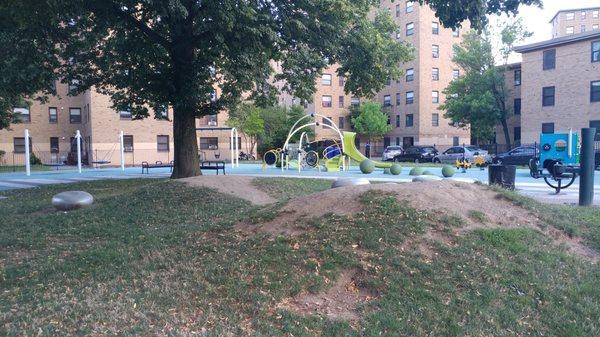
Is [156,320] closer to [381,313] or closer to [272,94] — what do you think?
[381,313]

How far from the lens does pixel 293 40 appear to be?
13883mm

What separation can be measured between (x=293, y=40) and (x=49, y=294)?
34.6 feet

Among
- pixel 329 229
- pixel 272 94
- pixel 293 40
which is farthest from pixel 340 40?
pixel 329 229

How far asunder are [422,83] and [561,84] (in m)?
17.4

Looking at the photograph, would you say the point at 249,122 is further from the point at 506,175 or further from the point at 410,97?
the point at 506,175

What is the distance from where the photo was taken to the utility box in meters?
15.6

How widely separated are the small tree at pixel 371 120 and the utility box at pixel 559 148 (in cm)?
3748

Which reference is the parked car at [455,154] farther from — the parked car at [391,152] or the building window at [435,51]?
the building window at [435,51]

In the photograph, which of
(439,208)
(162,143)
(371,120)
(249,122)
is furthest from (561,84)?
(439,208)

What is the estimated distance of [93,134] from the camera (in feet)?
126

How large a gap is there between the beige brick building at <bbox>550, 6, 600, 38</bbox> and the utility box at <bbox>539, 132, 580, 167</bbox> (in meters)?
89.3

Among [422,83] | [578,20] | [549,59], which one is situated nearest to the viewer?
[549,59]

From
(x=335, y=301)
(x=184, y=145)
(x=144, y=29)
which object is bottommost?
Answer: (x=335, y=301)

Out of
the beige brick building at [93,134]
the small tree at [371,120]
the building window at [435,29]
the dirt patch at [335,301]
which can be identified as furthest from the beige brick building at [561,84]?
the dirt patch at [335,301]
